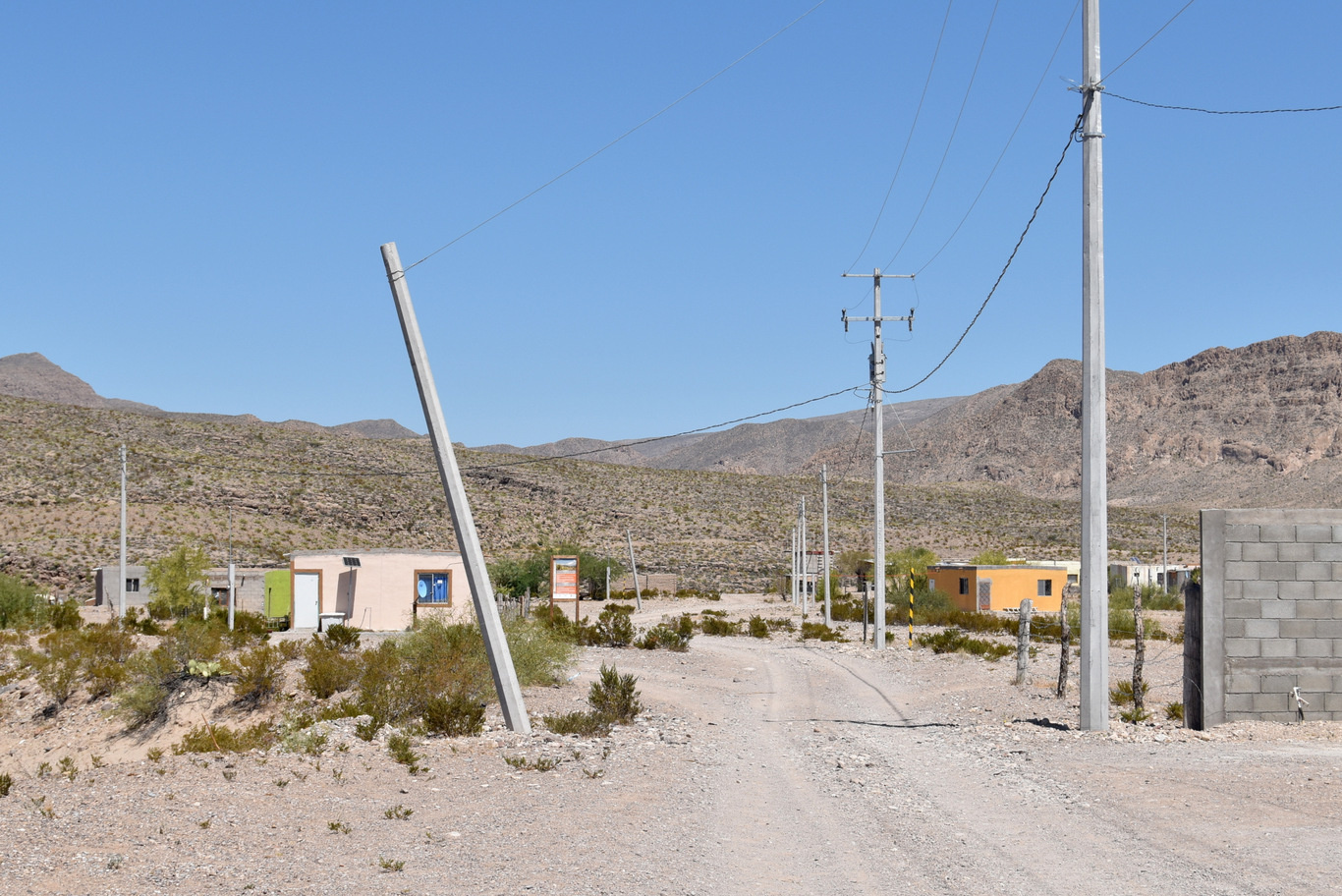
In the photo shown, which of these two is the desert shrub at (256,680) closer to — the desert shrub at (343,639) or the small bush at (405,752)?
the desert shrub at (343,639)

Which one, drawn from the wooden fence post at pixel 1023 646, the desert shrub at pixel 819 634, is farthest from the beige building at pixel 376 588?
the wooden fence post at pixel 1023 646

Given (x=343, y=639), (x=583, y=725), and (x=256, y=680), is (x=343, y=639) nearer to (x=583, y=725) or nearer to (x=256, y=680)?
(x=256, y=680)

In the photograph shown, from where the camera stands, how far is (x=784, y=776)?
11.7 metres

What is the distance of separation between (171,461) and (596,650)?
57.4m

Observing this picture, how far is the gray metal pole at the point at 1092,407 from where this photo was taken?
44.8ft

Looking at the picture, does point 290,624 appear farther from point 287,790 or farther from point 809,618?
point 287,790

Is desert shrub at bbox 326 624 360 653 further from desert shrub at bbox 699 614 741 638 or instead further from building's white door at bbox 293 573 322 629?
desert shrub at bbox 699 614 741 638

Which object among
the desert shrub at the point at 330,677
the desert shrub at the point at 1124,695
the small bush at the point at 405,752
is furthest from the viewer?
the desert shrub at the point at 330,677

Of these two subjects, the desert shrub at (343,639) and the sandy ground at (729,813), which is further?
the desert shrub at (343,639)

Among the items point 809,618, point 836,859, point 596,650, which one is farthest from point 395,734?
point 809,618

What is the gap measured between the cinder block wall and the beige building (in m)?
24.6

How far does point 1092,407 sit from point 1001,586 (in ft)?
130

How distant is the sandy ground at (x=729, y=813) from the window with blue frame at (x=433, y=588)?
67.7 feet

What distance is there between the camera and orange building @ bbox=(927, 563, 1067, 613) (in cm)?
5150
